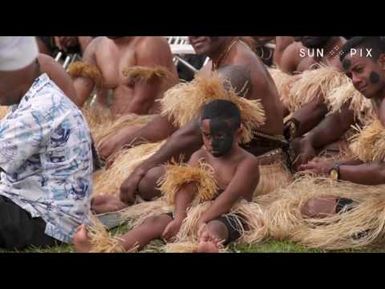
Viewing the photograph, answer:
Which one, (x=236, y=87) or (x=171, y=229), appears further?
(x=236, y=87)

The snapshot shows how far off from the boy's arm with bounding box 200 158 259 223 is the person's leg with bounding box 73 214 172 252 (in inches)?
6.6

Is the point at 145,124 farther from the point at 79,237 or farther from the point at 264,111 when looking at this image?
the point at 79,237

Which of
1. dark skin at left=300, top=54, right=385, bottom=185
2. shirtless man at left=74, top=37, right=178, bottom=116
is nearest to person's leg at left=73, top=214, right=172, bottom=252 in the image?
dark skin at left=300, top=54, right=385, bottom=185

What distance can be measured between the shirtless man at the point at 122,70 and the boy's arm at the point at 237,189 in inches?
45.5

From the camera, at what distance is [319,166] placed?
15.1ft

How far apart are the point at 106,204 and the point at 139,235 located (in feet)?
1.80

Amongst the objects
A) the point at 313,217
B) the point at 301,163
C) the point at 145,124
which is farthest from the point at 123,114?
the point at 313,217

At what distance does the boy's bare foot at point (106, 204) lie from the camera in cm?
465

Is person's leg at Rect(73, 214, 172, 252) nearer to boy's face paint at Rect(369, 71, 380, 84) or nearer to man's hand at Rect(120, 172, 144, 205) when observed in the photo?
man's hand at Rect(120, 172, 144, 205)

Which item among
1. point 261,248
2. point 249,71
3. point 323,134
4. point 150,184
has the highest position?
point 249,71

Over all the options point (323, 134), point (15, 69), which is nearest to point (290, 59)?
point (323, 134)

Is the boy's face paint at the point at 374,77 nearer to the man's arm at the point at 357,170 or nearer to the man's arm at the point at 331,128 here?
the man's arm at the point at 357,170

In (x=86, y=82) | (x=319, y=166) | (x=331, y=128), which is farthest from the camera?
(x=86, y=82)

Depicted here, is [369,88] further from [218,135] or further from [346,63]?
[218,135]
